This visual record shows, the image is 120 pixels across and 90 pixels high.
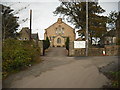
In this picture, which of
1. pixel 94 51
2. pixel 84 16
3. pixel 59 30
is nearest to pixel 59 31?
pixel 59 30

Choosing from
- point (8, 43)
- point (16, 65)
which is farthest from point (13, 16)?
point (16, 65)

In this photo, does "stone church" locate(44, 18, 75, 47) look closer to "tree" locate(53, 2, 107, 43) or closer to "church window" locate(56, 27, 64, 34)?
"church window" locate(56, 27, 64, 34)

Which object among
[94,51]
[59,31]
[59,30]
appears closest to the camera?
[94,51]

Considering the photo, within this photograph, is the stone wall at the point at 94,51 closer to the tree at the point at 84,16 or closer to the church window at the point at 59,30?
the tree at the point at 84,16

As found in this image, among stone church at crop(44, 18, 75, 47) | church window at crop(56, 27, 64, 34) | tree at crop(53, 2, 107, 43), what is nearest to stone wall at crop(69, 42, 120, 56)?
tree at crop(53, 2, 107, 43)

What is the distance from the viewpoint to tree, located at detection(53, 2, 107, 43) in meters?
22.0

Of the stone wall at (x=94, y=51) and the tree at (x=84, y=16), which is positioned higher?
the tree at (x=84, y=16)

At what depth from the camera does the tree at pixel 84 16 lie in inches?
867

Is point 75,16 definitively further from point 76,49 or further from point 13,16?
point 13,16

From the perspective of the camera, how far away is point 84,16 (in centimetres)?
2283

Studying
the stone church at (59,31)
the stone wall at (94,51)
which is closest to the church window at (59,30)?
the stone church at (59,31)

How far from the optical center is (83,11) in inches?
890

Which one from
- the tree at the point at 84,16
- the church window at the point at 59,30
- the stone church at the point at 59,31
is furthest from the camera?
the church window at the point at 59,30

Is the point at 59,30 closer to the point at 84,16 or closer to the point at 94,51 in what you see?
the point at 84,16
